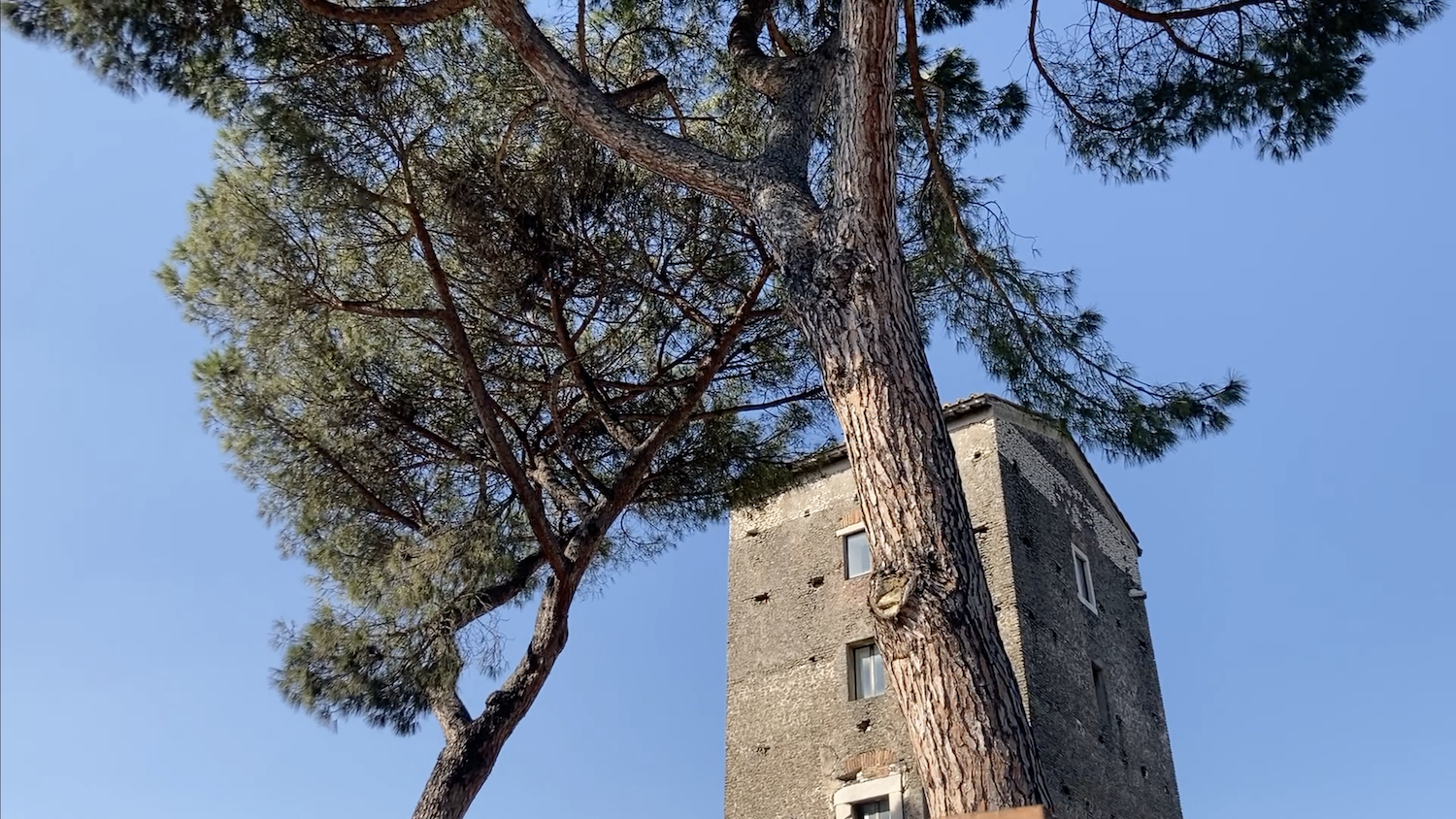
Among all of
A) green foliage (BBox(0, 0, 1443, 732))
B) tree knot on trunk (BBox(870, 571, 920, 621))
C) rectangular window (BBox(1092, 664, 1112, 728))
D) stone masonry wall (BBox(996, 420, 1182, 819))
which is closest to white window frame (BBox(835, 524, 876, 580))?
stone masonry wall (BBox(996, 420, 1182, 819))

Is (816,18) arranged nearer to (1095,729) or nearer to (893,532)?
(893,532)

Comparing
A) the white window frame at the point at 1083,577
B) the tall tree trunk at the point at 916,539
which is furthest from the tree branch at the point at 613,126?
the white window frame at the point at 1083,577

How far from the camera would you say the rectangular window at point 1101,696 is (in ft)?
42.7

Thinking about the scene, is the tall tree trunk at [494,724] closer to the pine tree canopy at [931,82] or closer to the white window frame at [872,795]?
the pine tree canopy at [931,82]

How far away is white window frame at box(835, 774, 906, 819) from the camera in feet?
37.3

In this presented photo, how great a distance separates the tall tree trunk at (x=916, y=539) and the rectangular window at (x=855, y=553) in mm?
8772

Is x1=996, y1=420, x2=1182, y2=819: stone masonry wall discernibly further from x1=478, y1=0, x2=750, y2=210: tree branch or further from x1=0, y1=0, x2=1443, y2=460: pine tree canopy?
x1=478, y1=0, x2=750, y2=210: tree branch

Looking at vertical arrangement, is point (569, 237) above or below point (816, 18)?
below

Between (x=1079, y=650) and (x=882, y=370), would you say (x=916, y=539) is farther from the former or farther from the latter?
(x=1079, y=650)

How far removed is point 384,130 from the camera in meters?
7.23

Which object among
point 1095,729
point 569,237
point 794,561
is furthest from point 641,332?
point 1095,729

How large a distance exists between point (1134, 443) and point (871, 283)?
3024 mm

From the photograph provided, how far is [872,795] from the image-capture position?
11.6 metres

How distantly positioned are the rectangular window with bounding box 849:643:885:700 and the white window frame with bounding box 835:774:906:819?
951 millimetres
